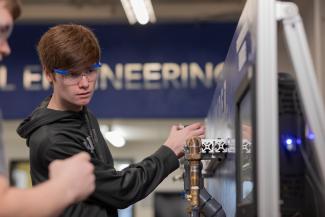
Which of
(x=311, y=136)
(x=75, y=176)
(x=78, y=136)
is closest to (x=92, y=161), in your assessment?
(x=78, y=136)

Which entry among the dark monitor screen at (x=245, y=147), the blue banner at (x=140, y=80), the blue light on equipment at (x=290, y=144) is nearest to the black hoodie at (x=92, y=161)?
the dark monitor screen at (x=245, y=147)

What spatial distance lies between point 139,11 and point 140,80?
0.57m

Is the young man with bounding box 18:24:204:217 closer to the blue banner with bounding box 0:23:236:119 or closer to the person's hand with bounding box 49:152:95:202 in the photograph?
the person's hand with bounding box 49:152:95:202

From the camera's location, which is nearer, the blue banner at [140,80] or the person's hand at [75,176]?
the person's hand at [75,176]

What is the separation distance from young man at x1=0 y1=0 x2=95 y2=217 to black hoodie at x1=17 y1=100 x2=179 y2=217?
590 mm

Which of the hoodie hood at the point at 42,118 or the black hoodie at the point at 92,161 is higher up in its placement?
the hoodie hood at the point at 42,118

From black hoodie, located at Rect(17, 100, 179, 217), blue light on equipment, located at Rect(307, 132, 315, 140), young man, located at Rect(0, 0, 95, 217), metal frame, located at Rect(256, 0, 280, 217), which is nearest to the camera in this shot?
young man, located at Rect(0, 0, 95, 217)

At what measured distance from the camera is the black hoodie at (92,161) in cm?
193

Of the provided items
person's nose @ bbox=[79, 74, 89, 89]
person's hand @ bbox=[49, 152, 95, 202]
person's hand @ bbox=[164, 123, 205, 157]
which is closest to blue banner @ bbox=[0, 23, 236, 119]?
person's hand @ bbox=[164, 123, 205, 157]

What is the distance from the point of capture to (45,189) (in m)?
1.25

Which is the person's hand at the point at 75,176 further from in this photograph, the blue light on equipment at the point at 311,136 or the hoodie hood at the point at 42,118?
the hoodie hood at the point at 42,118

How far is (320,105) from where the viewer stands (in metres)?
1.43

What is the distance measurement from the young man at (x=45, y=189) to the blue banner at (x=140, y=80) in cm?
364

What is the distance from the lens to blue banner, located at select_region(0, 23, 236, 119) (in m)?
5.04
